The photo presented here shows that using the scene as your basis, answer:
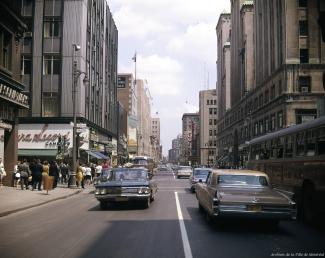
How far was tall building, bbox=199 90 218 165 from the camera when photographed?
557ft

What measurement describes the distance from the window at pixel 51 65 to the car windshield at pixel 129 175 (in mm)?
31417

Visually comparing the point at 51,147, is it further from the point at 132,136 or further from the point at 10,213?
the point at 132,136

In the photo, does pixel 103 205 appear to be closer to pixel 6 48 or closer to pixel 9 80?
pixel 9 80

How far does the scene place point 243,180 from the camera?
13.7m

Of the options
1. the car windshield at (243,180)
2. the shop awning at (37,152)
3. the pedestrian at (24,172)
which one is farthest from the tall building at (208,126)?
the car windshield at (243,180)

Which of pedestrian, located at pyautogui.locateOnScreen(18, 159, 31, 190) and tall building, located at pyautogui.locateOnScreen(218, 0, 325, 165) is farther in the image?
tall building, located at pyautogui.locateOnScreen(218, 0, 325, 165)

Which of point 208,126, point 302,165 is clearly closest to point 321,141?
point 302,165

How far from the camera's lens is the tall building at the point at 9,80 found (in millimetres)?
28781

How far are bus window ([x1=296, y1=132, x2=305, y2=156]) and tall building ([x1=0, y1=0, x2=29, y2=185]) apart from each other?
17687 mm

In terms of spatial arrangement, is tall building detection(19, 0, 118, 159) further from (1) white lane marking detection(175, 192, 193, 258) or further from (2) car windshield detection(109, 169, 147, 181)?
(1) white lane marking detection(175, 192, 193, 258)

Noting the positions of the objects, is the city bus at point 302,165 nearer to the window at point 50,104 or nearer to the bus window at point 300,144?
the bus window at point 300,144

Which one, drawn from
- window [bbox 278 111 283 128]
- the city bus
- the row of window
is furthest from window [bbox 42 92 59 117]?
the city bus

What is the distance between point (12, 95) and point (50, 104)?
784 inches

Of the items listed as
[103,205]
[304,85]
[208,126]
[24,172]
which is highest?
[208,126]
